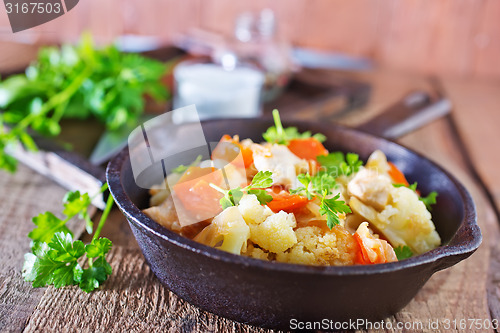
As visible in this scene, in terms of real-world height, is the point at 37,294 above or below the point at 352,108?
above

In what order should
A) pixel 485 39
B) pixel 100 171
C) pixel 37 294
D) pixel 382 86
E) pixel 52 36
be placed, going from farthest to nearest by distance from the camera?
1. pixel 52 36
2. pixel 485 39
3. pixel 382 86
4. pixel 100 171
5. pixel 37 294

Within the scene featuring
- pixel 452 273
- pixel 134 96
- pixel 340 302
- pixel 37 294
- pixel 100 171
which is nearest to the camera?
→ pixel 340 302

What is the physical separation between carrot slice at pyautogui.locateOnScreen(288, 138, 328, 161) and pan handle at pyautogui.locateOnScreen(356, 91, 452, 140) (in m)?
0.39

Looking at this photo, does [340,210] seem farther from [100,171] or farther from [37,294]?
[100,171]

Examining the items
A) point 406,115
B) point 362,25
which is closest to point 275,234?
point 406,115

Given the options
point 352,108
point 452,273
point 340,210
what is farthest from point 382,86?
point 340,210

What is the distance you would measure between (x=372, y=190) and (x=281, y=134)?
0.97 ft

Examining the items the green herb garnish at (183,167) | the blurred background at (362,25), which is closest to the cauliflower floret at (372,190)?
the green herb garnish at (183,167)

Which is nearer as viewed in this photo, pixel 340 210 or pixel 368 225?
pixel 340 210

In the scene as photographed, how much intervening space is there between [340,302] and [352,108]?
1678mm

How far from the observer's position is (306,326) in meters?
1.04

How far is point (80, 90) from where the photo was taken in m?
2.19

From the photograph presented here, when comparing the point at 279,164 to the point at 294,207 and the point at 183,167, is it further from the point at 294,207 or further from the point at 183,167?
the point at 183,167

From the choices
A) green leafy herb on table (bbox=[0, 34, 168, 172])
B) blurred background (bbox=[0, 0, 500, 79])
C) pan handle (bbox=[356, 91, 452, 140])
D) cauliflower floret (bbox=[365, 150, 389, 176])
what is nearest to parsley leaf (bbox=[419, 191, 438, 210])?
cauliflower floret (bbox=[365, 150, 389, 176])
